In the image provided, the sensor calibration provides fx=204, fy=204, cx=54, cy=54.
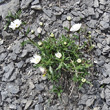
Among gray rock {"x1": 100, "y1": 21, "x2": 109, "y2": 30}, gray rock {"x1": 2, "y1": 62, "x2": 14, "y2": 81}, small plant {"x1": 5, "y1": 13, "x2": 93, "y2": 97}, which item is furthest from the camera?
gray rock {"x1": 100, "y1": 21, "x2": 109, "y2": 30}

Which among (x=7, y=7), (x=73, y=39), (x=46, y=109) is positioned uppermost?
(x=7, y=7)

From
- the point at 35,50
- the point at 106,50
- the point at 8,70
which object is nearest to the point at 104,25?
the point at 106,50

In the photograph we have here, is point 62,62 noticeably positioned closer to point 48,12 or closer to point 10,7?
point 48,12

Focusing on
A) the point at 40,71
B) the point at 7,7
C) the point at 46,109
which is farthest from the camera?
the point at 7,7

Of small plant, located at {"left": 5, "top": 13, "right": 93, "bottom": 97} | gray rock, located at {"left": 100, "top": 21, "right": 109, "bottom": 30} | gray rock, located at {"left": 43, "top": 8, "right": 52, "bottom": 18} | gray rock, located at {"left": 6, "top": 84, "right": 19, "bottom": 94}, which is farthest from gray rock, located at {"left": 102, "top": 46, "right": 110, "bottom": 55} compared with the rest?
gray rock, located at {"left": 6, "top": 84, "right": 19, "bottom": 94}

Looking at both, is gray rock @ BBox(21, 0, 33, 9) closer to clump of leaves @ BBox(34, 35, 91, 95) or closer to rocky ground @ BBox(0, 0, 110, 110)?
rocky ground @ BBox(0, 0, 110, 110)

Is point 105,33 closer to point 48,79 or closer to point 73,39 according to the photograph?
point 73,39

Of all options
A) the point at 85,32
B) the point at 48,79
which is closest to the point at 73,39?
the point at 85,32
